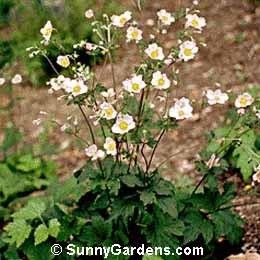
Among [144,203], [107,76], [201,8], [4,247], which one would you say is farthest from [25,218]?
[201,8]

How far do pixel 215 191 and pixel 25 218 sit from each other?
2.59 feet

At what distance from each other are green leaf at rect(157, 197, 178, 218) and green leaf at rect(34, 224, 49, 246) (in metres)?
0.50

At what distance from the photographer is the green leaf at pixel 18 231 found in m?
3.28

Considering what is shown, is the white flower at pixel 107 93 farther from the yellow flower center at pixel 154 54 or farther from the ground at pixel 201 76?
the ground at pixel 201 76

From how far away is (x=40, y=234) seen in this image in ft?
10.7

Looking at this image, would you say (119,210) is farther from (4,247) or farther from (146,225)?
(4,247)

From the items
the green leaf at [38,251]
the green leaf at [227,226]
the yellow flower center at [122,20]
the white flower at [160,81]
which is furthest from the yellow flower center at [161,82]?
the green leaf at [38,251]

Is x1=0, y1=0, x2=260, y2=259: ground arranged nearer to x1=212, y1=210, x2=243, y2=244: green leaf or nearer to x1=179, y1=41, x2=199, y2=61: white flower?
x1=212, y1=210, x2=243, y2=244: green leaf

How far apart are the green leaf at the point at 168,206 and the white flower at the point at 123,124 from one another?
33 centimetres

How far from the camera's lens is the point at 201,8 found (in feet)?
19.6

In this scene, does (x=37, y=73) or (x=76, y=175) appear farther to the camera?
(x=37, y=73)

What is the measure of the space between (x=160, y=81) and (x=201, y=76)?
92.5 inches

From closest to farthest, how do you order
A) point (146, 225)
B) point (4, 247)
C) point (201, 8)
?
point (146, 225)
point (4, 247)
point (201, 8)

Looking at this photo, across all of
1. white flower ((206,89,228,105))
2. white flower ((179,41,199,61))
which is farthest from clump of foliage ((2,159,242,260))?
white flower ((179,41,199,61))
